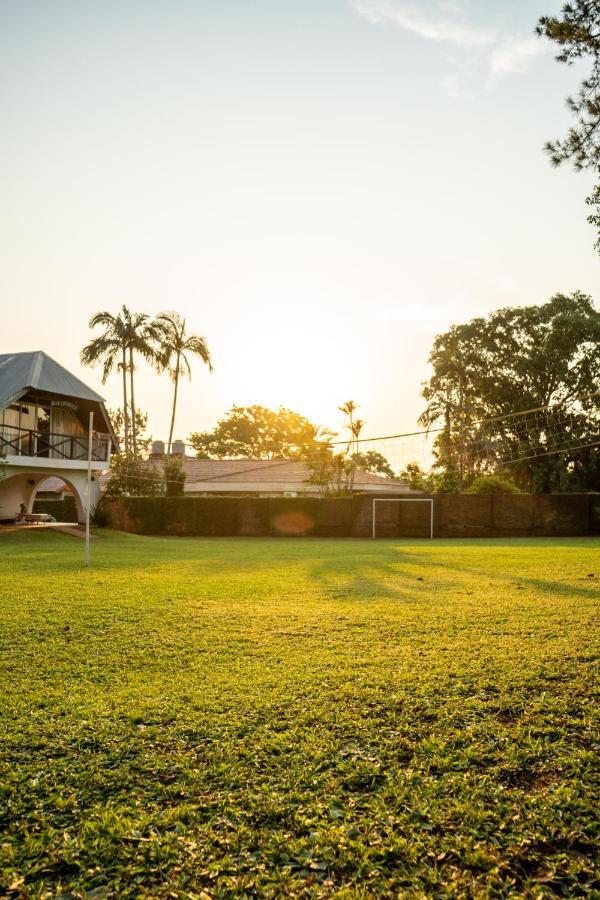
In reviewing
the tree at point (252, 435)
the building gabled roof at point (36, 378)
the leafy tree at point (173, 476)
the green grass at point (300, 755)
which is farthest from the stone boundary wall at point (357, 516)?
the tree at point (252, 435)

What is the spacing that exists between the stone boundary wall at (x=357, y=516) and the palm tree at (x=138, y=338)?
5.47 meters

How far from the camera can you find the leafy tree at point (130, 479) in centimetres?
3009

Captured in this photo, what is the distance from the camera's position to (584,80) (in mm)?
7457

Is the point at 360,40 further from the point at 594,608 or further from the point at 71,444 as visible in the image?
the point at 71,444

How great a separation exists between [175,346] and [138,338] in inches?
82.6

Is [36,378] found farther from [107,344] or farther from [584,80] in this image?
[584,80]

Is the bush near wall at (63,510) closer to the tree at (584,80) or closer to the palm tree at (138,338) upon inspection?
the palm tree at (138,338)

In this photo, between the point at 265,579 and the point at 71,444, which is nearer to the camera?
the point at 265,579

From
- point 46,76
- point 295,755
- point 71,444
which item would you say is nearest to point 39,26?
point 46,76

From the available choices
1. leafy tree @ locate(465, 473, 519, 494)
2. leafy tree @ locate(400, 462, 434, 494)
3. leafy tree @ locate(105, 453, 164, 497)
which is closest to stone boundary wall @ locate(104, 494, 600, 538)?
leafy tree @ locate(105, 453, 164, 497)

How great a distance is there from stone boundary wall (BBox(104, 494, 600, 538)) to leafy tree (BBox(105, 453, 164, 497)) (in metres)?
1.04

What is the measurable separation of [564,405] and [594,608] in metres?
33.3

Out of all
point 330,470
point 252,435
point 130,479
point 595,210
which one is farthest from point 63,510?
point 595,210

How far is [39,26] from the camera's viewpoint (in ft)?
34.7
